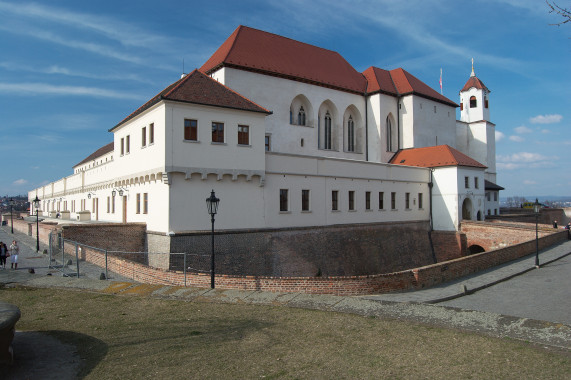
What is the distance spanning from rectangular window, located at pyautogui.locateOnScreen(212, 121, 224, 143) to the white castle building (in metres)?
0.06

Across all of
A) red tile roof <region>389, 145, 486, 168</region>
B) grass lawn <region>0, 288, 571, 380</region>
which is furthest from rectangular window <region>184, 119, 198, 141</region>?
red tile roof <region>389, 145, 486, 168</region>

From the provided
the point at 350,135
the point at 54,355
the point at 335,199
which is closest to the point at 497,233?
the point at 335,199

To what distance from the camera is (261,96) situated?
3108 cm

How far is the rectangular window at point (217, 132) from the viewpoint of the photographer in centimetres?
2130

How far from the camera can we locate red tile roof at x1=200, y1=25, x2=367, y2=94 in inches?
1216

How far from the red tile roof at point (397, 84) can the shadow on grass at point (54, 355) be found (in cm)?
3666

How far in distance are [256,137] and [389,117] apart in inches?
905

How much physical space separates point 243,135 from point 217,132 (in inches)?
61.4

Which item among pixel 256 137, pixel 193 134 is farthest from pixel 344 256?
pixel 193 134

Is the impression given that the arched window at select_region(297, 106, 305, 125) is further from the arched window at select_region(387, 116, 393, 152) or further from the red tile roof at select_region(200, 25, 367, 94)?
the arched window at select_region(387, 116, 393, 152)

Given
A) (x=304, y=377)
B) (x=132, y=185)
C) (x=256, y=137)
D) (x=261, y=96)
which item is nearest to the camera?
(x=304, y=377)

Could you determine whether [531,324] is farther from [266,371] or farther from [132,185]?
[132,185]

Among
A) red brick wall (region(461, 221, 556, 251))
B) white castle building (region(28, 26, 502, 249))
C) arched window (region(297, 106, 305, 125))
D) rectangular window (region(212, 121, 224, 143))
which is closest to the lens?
white castle building (region(28, 26, 502, 249))

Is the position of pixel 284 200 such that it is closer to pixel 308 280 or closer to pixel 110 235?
pixel 110 235
